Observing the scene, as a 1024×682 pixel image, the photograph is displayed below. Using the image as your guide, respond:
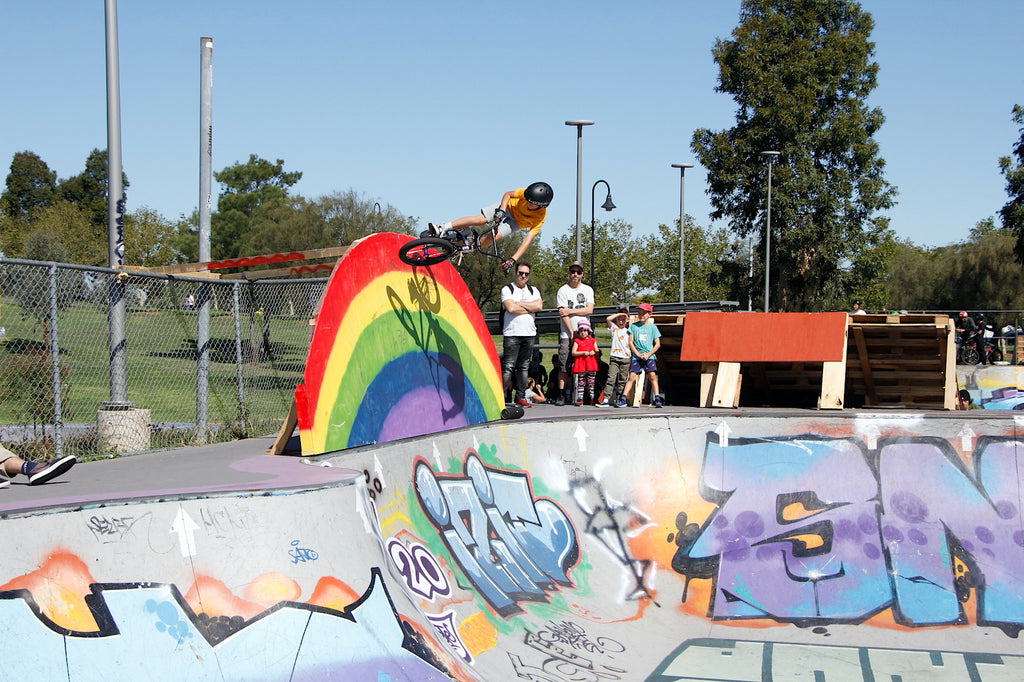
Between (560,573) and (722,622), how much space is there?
1599mm

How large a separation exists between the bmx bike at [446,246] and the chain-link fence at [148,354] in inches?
79.2

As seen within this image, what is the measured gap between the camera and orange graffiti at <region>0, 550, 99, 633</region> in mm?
4258

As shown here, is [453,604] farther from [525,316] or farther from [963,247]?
[963,247]

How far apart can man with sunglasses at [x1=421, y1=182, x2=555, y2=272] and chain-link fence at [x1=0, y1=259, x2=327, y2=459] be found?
231 centimetres

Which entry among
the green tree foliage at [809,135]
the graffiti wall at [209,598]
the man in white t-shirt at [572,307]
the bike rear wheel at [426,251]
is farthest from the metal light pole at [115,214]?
the green tree foliage at [809,135]

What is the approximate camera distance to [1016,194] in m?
35.0

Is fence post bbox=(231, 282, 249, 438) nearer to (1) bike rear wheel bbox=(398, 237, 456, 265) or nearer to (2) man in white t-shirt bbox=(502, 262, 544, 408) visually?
(1) bike rear wheel bbox=(398, 237, 456, 265)

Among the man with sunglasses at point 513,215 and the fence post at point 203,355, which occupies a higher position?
the man with sunglasses at point 513,215

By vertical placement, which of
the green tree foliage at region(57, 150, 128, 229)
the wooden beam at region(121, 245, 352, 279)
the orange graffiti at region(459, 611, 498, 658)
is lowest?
the orange graffiti at region(459, 611, 498, 658)

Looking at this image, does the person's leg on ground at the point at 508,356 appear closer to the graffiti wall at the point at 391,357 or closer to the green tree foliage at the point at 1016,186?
the graffiti wall at the point at 391,357

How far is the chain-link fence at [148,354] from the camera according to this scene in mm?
7332

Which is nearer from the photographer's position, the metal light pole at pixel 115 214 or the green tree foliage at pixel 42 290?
the green tree foliage at pixel 42 290

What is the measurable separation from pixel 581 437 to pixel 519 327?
7.92 ft

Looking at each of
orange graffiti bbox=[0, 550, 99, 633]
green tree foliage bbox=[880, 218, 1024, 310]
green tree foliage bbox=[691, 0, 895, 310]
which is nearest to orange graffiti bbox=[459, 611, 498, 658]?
orange graffiti bbox=[0, 550, 99, 633]
